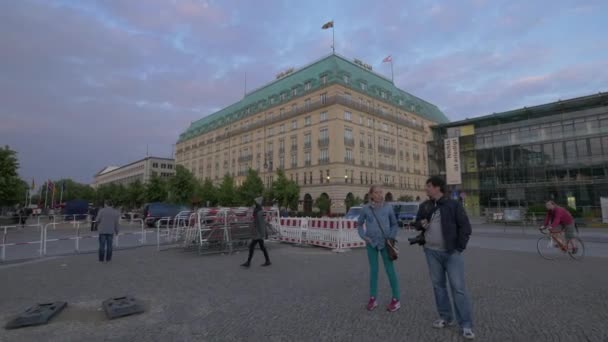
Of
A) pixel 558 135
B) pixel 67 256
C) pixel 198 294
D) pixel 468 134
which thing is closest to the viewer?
pixel 198 294

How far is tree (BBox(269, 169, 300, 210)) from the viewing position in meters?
44.5

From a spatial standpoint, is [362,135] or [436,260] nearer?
[436,260]

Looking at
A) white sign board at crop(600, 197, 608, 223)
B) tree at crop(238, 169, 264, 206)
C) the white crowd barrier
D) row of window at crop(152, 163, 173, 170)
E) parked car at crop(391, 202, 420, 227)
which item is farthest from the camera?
row of window at crop(152, 163, 173, 170)

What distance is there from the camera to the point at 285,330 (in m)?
4.19

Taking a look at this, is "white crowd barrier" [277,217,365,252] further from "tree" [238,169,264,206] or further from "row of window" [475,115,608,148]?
"row of window" [475,115,608,148]

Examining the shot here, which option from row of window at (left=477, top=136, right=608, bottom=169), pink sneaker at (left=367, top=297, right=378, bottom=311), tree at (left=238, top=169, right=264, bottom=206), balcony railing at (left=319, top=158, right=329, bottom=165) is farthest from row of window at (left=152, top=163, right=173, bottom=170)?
pink sneaker at (left=367, top=297, right=378, bottom=311)

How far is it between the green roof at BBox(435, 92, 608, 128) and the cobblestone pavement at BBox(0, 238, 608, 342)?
154ft

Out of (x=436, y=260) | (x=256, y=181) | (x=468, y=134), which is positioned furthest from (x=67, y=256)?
(x=468, y=134)

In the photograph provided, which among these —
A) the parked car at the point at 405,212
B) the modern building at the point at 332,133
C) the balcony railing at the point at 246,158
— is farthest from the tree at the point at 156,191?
the parked car at the point at 405,212

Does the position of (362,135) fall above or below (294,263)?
above

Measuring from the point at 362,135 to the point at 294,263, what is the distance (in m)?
44.4

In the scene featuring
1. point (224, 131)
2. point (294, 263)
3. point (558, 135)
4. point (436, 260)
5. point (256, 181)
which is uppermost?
point (224, 131)

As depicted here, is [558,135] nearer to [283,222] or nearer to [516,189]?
[516,189]

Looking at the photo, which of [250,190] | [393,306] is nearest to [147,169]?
[250,190]
